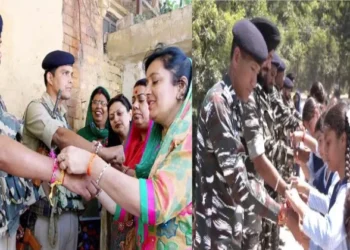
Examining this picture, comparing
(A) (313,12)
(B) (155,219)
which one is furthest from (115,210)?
(A) (313,12)

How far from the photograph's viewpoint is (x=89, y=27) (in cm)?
171

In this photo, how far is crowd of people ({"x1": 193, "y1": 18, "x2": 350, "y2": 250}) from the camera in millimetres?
1589

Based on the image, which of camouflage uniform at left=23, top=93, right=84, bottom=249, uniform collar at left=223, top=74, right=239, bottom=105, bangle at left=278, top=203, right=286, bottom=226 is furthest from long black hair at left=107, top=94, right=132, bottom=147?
bangle at left=278, top=203, right=286, bottom=226

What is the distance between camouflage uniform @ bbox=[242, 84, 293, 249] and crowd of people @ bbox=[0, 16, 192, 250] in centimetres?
22

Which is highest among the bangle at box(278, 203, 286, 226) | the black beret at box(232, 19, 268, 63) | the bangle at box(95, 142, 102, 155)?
the black beret at box(232, 19, 268, 63)

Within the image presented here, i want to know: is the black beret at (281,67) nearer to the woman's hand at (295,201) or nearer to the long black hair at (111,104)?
the woman's hand at (295,201)

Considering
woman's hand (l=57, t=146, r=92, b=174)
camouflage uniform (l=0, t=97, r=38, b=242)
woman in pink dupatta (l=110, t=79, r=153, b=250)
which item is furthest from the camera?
woman in pink dupatta (l=110, t=79, r=153, b=250)

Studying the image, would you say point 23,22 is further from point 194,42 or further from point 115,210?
point 115,210

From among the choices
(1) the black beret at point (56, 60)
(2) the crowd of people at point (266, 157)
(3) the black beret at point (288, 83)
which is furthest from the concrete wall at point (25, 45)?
(3) the black beret at point (288, 83)

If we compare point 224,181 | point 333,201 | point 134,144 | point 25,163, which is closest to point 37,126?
point 25,163

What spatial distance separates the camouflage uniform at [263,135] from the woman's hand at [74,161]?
57 cm

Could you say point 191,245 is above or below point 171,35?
below

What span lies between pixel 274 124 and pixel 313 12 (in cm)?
43

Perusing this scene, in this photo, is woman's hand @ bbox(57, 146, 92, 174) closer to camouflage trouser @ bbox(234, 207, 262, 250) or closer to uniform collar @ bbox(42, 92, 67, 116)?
uniform collar @ bbox(42, 92, 67, 116)
